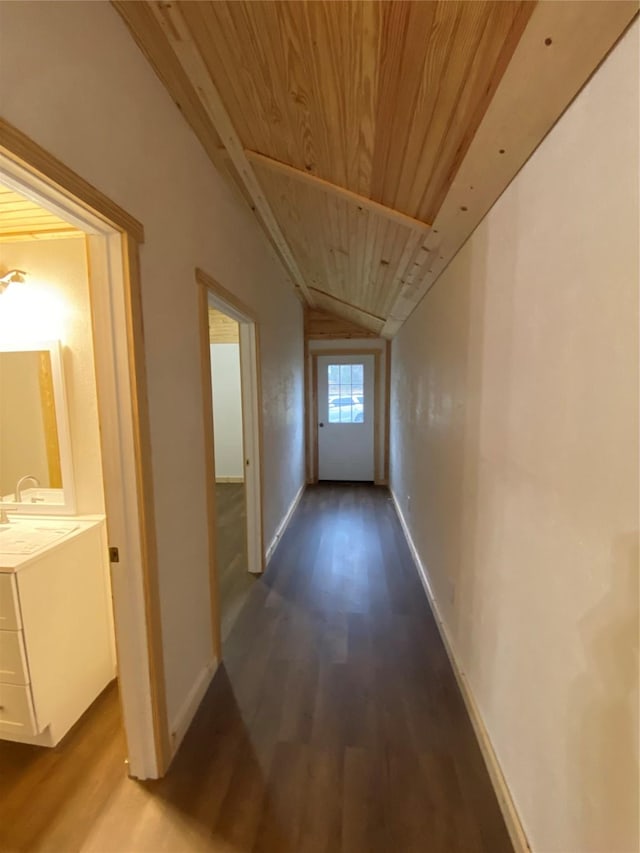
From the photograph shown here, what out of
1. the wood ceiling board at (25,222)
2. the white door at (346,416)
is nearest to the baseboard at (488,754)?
the wood ceiling board at (25,222)

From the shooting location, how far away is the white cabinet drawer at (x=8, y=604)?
4.65 feet

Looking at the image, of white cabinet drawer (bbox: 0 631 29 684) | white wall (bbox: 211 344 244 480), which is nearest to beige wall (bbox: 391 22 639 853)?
white cabinet drawer (bbox: 0 631 29 684)

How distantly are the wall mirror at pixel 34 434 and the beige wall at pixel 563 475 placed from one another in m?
1.90

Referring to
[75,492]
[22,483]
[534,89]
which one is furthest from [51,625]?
[534,89]

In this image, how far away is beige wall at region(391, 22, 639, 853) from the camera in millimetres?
774

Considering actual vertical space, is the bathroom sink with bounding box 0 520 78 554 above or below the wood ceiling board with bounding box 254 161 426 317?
below

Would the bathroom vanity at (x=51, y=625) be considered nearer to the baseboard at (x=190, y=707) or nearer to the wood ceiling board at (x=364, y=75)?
the baseboard at (x=190, y=707)

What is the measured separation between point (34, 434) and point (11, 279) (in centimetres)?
72

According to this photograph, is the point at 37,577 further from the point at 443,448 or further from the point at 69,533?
the point at 443,448

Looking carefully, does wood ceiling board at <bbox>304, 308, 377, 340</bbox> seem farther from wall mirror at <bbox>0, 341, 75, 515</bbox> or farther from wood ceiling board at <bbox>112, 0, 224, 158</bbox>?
wall mirror at <bbox>0, 341, 75, 515</bbox>

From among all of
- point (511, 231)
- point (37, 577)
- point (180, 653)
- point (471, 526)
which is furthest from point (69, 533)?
point (511, 231)

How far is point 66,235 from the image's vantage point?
1813mm

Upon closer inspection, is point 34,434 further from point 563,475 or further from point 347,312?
point 347,312

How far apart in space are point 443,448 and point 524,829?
1.54m
